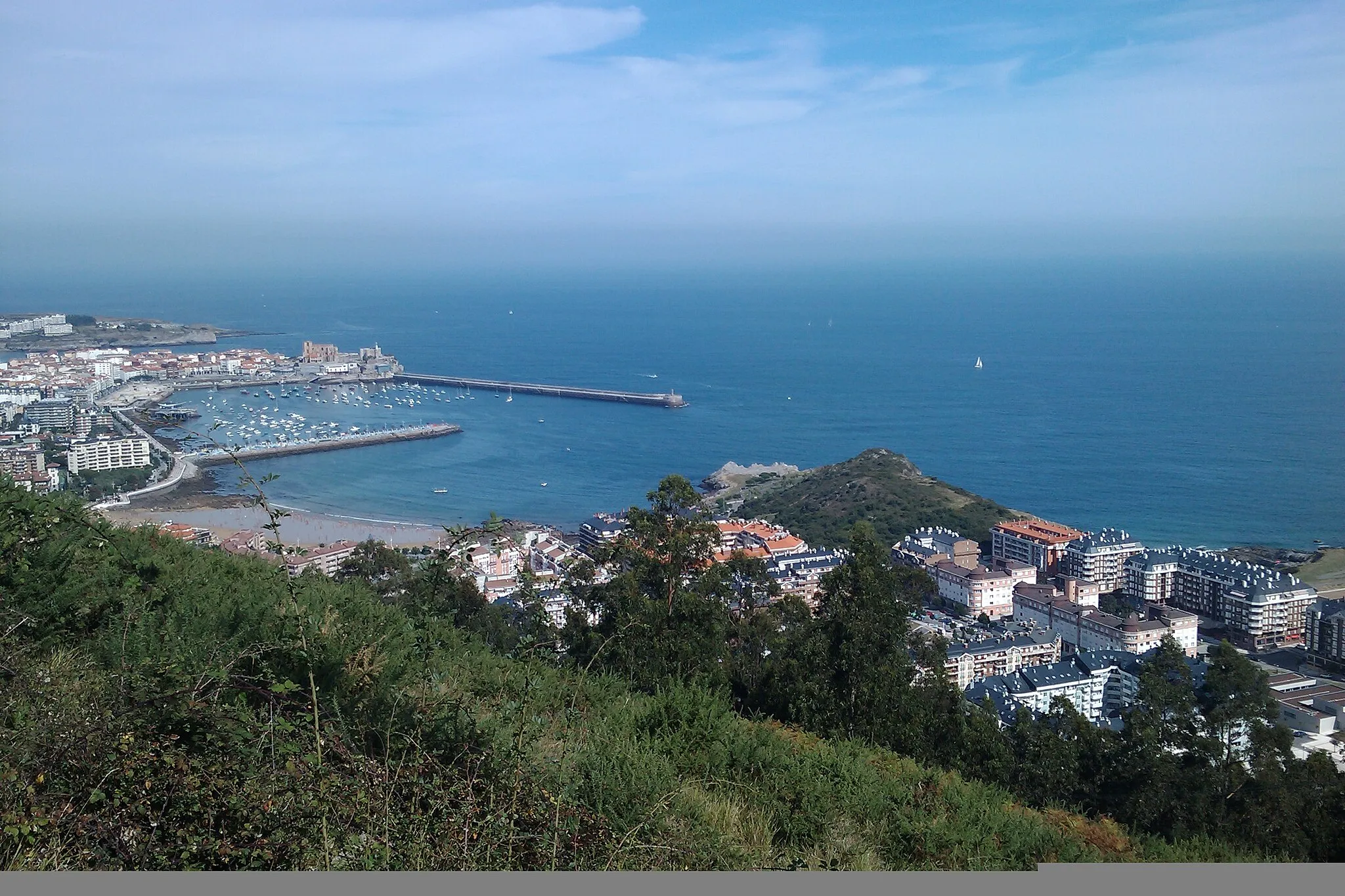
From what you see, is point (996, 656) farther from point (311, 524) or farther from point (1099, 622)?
point (311, 524)

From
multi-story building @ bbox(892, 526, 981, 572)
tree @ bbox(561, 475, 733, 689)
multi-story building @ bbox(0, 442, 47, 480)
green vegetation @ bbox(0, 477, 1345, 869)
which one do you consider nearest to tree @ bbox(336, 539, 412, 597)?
green vegetation @ bbox(0, 477, 1345, 869)

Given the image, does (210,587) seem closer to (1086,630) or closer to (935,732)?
(935,732)

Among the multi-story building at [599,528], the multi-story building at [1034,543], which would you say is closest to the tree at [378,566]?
the multi-story building at [599,528]

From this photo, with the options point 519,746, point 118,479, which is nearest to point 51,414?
point 118,479

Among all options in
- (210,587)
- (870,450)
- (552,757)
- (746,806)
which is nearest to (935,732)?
(746,806)

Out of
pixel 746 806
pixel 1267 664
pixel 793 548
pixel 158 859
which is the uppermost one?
pixel 158 859

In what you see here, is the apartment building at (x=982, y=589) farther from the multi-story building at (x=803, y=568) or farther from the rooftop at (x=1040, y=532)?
the multi-story building at (x=803, y=568)
